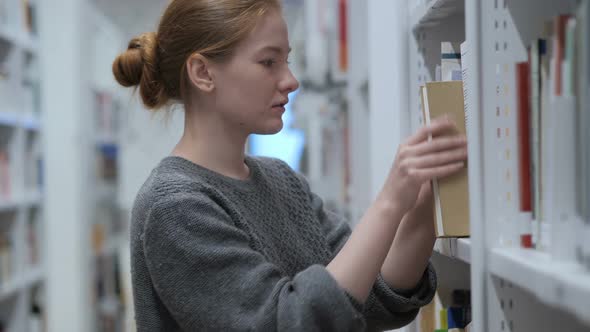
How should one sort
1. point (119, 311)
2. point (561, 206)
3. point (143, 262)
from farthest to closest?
1. point (119, 311)
2. point (143, 262)
3. point (561, 206)

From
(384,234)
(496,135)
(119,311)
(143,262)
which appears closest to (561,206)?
(496,135)

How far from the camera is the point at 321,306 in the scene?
845 millimetres

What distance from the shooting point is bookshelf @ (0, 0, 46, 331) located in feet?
10.4

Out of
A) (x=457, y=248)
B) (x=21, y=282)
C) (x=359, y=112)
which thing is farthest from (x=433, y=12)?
(x=21, y=282)

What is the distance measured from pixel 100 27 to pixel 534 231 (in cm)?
435

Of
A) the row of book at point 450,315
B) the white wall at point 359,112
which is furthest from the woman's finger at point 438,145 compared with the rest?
the white wall at point 359,112

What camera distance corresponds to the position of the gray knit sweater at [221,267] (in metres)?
0.86

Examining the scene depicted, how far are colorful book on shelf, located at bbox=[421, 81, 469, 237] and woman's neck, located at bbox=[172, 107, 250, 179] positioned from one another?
1.07ft

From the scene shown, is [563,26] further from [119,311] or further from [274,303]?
[119,311]

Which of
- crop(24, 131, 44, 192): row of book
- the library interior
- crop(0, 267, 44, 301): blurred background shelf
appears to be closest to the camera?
the library interior

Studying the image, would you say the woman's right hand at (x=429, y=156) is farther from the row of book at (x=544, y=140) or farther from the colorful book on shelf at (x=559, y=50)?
the colorful book on shelf at (x=559, y=50)

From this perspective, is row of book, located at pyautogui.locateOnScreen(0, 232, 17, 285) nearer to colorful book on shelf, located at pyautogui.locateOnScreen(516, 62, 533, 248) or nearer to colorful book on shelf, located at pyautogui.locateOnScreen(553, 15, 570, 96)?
colorful book on shelf, located at pyautogui.locateOnScreen(516, 62, 533, 248)

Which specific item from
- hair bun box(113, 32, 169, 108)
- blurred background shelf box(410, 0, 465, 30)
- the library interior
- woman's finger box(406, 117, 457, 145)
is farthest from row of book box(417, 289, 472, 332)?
hair bun box(113, 32, 169, 108)

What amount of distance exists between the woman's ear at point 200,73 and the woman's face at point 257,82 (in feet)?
0.04
